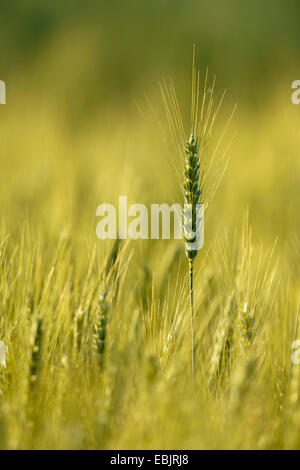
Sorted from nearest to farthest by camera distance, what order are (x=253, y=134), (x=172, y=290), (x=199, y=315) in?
(x=199, y=315), (x=172, y=290), (x=253, y=134)

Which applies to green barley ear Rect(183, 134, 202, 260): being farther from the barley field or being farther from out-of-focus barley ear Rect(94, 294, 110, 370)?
out-of-focus barley ear Rect(94, 294, 110, 370)

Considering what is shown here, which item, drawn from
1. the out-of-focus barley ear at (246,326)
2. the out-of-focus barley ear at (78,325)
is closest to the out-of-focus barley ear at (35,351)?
the out-of-focus barley ear at (78,325)

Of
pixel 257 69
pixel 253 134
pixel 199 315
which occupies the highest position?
pixel 257 69

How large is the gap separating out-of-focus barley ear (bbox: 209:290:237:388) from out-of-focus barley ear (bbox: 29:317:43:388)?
0.37 metres

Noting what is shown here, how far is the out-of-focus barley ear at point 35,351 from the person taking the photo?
1.06 metres

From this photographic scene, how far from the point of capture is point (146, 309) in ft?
5.13

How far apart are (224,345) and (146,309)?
1.27ft

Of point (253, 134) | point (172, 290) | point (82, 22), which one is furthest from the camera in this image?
point (82, 22)

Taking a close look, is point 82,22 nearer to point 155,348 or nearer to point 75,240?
point 75,240

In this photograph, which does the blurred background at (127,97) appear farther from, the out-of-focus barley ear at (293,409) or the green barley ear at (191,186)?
the out-of-focus barley ear at (293,409)

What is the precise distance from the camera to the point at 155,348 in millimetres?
1184

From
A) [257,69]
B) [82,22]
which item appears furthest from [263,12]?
[82,22]
